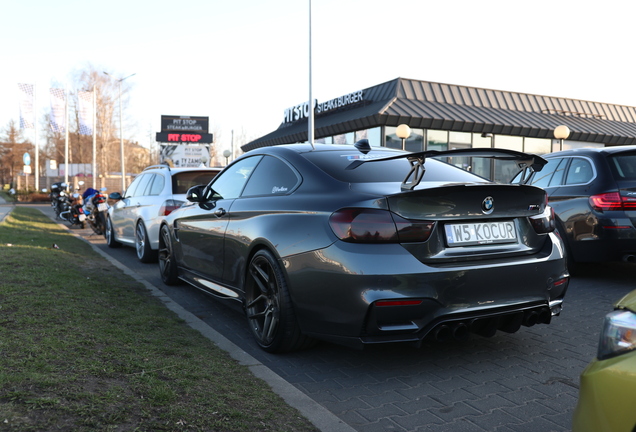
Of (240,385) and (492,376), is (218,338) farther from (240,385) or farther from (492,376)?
(492,376)

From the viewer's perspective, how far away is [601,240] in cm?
635

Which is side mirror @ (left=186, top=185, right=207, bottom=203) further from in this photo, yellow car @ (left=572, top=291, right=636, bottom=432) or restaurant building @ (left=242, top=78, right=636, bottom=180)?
restaurant building @ (left=242, top=78, right=636, bottom=180)

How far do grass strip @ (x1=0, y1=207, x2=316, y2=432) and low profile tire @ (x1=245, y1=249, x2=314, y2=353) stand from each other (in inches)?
14.7

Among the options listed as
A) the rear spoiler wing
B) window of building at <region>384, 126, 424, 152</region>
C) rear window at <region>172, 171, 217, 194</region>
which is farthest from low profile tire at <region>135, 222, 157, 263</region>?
window of building at <region>384, 126, 424, 152</region>

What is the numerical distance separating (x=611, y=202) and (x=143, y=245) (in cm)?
660

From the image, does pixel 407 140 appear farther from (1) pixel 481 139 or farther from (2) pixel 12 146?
(2) pixel 12 146

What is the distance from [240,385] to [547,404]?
5.75ft

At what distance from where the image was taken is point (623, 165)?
21.1 feet

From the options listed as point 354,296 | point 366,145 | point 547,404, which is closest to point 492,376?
point 547,404

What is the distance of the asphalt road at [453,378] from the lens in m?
3.03

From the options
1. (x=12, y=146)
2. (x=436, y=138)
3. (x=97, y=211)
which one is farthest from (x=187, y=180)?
(x=12, y=146)

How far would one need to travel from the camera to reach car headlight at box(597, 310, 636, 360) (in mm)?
1809

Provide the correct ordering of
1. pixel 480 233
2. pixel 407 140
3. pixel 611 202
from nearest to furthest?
pixel 480 233 → pixel 611 202 → pixel 407 140

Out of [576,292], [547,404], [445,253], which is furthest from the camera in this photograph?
[576,292]
